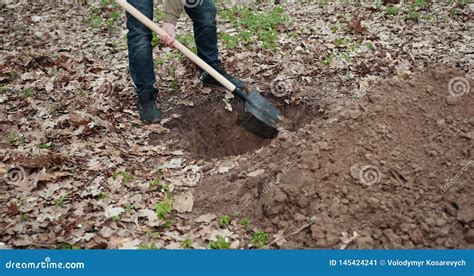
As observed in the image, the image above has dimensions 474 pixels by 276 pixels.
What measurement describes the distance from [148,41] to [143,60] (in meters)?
0.21

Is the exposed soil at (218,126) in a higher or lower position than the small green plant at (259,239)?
higher

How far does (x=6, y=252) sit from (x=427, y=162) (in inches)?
131

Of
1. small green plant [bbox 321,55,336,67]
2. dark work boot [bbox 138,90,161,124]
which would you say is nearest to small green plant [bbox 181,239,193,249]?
dark work boot [bbox 138,90,161,124]

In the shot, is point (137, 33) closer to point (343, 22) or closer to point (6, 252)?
point (6, 252)

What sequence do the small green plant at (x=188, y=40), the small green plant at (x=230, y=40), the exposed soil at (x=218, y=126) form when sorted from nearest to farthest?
the exposed soil at (x=218, y=126) < the small green plant at (x=230, y=40) < the small green plant at (x=188, y=40)

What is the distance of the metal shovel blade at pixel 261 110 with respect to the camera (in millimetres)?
4414

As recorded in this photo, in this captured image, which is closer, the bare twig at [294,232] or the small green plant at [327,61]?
the bare twig at [294,232]

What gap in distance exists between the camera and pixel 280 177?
11.5 ft

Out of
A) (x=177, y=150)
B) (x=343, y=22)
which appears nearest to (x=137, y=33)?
(x=177, y=150)

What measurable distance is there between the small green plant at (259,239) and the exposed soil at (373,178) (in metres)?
0.09

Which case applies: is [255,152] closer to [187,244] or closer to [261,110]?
[261,110]

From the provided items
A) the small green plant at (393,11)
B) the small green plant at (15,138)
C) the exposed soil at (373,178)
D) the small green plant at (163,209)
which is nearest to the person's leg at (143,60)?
the small green plant at (15,138)

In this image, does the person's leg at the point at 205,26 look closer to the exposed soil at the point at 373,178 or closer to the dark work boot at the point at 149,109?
the dark work boot at the point at 149,109

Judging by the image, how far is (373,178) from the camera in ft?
10.9
